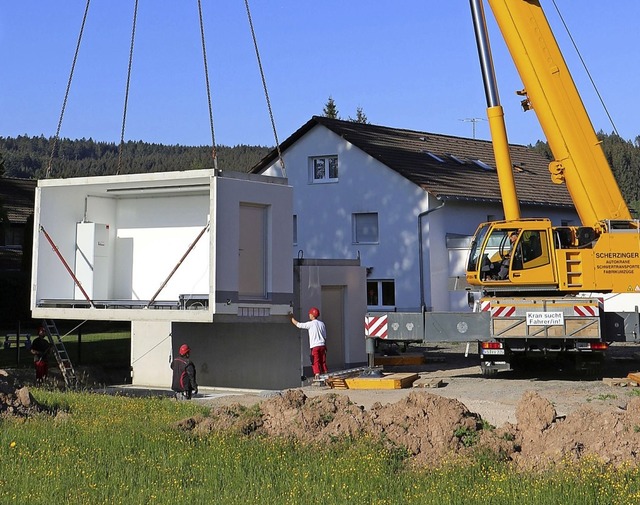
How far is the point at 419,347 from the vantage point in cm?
3228

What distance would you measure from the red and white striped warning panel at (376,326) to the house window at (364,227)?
19163 millimetres

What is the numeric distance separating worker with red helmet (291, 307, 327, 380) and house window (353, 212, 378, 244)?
739 inches

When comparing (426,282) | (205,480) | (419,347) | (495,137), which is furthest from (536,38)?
(426,282)

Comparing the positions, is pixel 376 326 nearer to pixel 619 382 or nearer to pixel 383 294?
pixel 619 382

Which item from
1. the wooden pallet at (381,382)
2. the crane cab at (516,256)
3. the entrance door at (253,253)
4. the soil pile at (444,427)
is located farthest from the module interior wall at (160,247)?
the soil pile at (444,427)

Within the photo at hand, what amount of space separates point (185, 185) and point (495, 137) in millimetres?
6380

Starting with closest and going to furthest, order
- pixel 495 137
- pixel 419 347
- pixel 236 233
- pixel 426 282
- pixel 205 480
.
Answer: pixel 205 480 → pixel 236 233 → pixel 495 137 → pixel 419 347 → pixel 426 282

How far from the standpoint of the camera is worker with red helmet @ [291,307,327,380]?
20344mm

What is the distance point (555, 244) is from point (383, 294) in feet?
64.0

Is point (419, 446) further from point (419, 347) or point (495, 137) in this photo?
point (419, 347)

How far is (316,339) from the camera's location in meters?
20.4

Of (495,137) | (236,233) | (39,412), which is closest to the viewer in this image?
(39,412)

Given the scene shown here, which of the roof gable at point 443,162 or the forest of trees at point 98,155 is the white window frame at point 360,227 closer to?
the roof gable at point 443,162

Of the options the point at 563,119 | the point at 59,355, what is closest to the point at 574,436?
the point at 563,119
